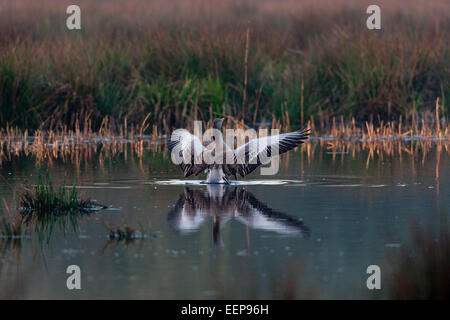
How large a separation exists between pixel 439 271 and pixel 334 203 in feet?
12.5

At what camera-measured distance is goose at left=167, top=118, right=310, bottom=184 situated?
535 inches

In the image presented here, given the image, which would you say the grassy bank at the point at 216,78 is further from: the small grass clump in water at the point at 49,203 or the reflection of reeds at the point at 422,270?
the reflection of reeds at the point at 422,270


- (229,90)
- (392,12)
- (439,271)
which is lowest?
(439,271)

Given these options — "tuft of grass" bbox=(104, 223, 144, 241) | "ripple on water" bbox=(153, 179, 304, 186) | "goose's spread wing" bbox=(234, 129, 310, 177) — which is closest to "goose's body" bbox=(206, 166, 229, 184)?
"ripple on water" bbox=(153, 179, 304, 186)

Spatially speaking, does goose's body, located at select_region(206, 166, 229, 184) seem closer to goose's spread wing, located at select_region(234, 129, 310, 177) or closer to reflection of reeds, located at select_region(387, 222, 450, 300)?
goose's spread wing, located at select_region(234, 129, 310, 177)

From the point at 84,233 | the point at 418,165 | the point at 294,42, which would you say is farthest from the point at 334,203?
the point at 294,42

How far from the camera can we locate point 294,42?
2742 centimetres

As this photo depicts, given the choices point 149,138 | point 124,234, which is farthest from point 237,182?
point 149,138

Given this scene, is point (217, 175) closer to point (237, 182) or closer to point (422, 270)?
point (237, 182)

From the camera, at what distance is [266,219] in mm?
10883

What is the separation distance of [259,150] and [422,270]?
5.45 meters

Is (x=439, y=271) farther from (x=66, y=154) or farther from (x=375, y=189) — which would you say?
(x=66, y=154)

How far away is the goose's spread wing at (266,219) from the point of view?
1020 centimetres

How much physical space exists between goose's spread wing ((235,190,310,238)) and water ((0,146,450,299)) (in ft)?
0.04
